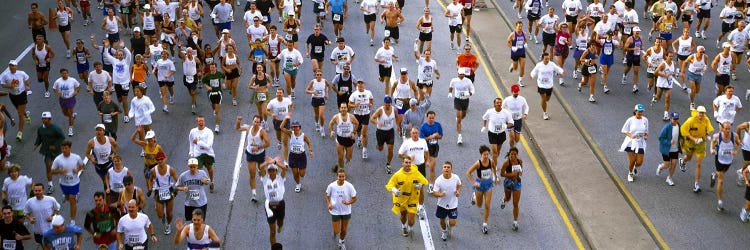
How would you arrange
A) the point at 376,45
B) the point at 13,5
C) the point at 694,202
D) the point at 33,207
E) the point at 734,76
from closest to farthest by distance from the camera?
the point at 33,207 → the point at 694,202 → the point at 734,76 → the point at 376,45 → the point at 13,5

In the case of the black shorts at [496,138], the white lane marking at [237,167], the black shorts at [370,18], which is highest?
the black shorts at [370,18]

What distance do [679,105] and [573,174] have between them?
5700 millimetres

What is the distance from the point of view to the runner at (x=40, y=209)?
19797 millimetres

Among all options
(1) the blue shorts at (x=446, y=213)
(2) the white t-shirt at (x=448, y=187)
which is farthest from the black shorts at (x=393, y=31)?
(2) the white t-shirt at (x=448, y=187)

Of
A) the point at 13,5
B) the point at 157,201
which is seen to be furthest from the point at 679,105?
the point at 13,5

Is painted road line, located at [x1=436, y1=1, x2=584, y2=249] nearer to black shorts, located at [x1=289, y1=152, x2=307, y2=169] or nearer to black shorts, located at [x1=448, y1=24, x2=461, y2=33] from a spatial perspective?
black shorts, located at [x1=448, y1=24, x2=461, y2=33]

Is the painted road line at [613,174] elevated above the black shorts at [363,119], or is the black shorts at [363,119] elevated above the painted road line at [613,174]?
the black shorts at [363,119]

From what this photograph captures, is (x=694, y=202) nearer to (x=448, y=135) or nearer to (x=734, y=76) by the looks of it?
(x=448, y=135)

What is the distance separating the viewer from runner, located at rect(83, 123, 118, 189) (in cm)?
2217

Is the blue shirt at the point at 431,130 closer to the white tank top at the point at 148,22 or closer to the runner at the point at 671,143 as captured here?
the runner at the point at 671,143

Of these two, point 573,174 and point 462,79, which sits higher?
point 462,79

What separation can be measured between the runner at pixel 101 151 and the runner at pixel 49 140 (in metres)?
1.10

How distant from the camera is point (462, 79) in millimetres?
25922

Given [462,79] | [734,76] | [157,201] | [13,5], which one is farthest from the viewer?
[13,5]
